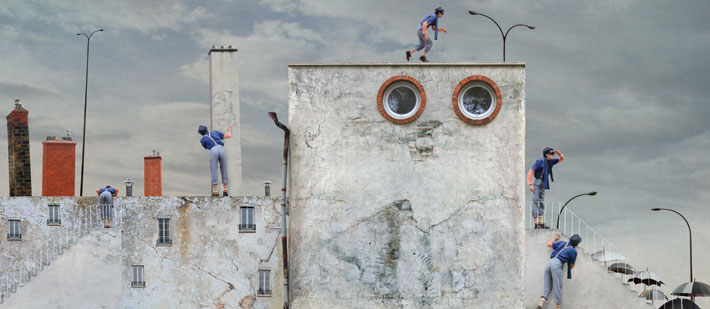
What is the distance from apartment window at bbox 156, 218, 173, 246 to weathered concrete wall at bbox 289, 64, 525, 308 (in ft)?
30.0

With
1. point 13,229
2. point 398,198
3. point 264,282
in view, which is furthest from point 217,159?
point 13,229

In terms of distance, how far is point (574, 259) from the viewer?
2198 cm

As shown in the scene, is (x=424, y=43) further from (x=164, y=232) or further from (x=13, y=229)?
(x=13, y=229)

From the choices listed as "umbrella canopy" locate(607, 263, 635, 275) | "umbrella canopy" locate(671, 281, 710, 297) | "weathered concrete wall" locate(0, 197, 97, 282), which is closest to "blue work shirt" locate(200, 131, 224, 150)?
"weathered concrete wall" locate(0, 197, 97, 282)

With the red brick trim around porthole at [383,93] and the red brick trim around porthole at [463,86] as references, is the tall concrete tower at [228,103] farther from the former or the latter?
the red brick trim around porthole at [463,86]

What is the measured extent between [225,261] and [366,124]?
9704 mm

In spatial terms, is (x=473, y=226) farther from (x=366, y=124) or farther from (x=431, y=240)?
(x=366, y=124)

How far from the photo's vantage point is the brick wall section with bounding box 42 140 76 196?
1291 inches

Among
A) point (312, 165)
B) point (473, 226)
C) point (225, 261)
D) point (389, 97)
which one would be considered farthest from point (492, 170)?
point (225, 261)

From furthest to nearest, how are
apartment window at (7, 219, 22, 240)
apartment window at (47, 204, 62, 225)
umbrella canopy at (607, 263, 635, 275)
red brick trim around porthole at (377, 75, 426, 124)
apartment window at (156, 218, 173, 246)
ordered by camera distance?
1. apartment window at (7, 219, 22, 240)
2. apartment window at (47, 204, 62, 225)
3. umbrella canopy at (607, 263, 635, 275)
4. apartment window at (156, 218, 173, 246)
5. red brick trim around porthole at (377, 75, 426, 124)

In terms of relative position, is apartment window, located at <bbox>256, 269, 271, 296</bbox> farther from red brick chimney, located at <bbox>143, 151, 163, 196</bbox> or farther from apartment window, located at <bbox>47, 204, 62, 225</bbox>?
apartment window, located at <bbox>47, 204, 62, 225</bbox>

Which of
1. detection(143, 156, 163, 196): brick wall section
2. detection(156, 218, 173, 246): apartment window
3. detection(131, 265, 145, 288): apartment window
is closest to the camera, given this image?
detection(131, 265, 145, 288): apartment window

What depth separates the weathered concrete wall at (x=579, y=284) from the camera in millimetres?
22500

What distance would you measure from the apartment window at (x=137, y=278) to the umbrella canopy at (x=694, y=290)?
19.5 m
